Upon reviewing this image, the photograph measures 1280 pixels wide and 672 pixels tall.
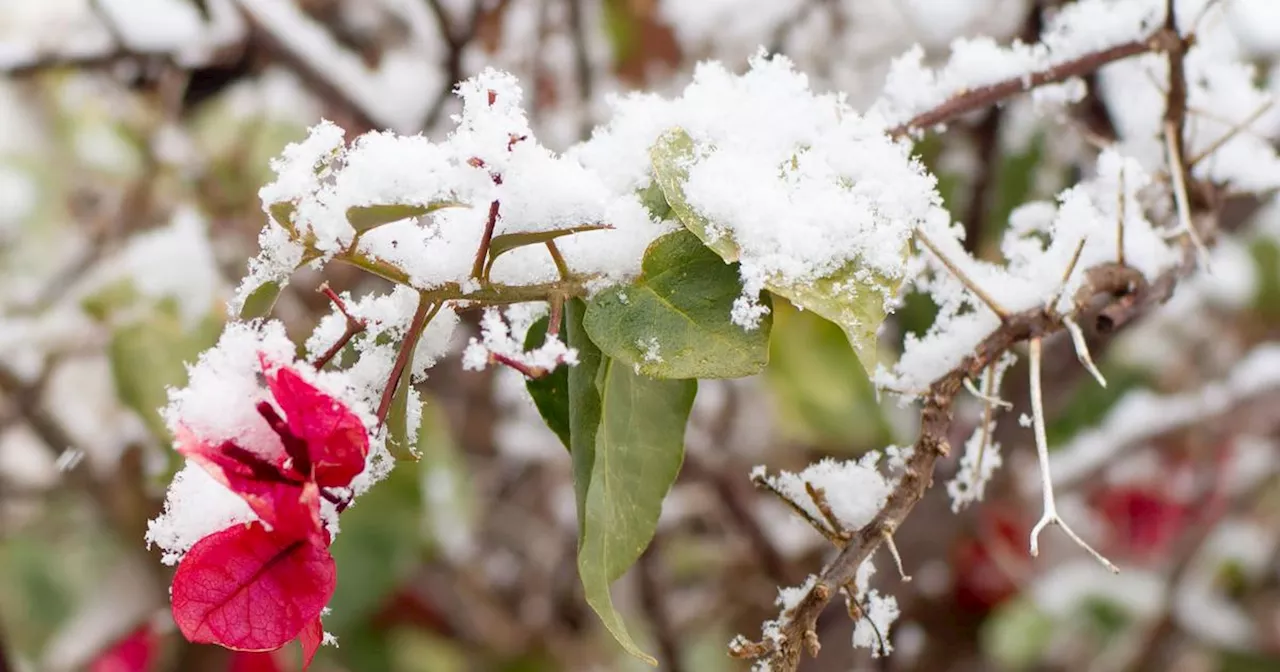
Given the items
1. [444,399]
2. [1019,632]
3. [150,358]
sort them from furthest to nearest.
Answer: [444,399] < [1019,632] < [150,358]

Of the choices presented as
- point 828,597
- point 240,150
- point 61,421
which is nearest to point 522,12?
point 240,150

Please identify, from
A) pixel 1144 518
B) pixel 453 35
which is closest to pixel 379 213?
pixel 453 35

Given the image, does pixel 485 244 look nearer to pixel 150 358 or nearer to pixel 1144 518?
pixel 150 358

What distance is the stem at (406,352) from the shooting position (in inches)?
11.8

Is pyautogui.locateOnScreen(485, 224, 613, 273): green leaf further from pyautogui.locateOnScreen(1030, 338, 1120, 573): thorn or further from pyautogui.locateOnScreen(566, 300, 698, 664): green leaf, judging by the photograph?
pyautogui.locateOnScreen(1030, 338, 1120, 573): thorn

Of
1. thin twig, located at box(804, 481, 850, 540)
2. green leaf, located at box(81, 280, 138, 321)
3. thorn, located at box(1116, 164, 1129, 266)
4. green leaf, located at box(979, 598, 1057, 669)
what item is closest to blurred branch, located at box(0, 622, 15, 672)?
green leaf, located at box(81, 280, 138, 321)

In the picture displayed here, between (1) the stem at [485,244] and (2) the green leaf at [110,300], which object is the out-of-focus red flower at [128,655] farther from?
(1) the stem at [485,244]

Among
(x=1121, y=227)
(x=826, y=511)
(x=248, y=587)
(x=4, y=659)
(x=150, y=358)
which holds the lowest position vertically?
(x=4, y=659)

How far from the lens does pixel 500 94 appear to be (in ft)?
1.01

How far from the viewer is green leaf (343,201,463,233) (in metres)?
0.28

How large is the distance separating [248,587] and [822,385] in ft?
2.42

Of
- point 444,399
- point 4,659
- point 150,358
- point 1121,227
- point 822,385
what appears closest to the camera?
point 1121,227

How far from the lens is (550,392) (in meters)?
0.35

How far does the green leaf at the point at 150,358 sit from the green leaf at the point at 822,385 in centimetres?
49
